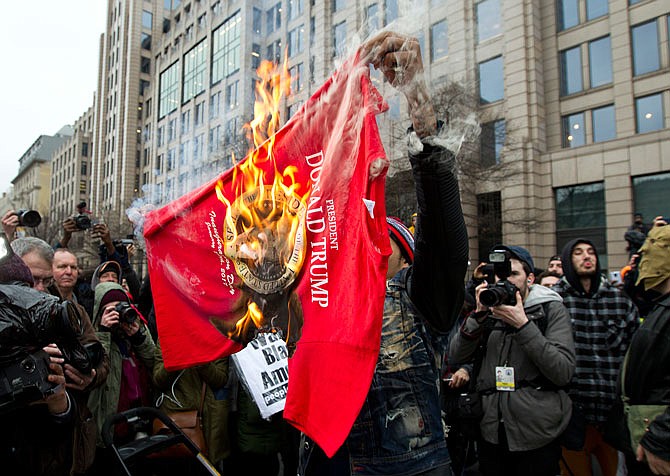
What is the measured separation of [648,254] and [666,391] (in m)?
0.86

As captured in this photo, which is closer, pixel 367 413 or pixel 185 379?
pixel 367 413

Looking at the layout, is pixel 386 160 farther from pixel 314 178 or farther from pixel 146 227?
pixel 146 227

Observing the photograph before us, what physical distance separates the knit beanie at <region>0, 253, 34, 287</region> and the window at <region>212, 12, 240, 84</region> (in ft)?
20.9

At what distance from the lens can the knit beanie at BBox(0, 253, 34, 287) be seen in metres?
2.07

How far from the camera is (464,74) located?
14.1 meters

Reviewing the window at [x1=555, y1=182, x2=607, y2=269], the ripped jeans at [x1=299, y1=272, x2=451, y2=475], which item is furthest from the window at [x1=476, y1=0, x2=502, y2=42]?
the ripped jeans at [x1=299, y1=272, x2=451, y2=475]

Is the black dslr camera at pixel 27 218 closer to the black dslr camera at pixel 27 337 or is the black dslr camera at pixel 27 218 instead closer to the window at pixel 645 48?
the black dslr camera at pixel 27 337

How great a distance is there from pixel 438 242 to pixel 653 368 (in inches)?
73.2

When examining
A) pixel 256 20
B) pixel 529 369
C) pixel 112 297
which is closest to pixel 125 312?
pixel 112 297

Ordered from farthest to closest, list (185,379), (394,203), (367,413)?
(394,203), (185,379), (367,413)

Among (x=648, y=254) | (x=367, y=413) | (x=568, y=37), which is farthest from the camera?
(x=568, y=37)

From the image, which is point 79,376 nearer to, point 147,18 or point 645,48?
point 645,48

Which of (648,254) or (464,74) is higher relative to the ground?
(464,74)

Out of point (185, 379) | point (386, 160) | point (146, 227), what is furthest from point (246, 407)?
point (386, 160)
